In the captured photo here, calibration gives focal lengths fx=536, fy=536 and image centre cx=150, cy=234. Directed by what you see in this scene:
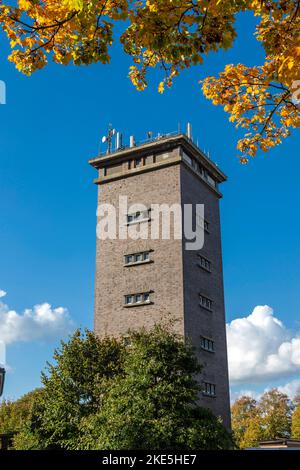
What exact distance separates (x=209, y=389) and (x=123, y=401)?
18.8 metres

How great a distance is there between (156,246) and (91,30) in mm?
35646

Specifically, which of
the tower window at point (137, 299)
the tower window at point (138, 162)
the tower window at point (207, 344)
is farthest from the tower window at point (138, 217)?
the tower window at point (207, 344)

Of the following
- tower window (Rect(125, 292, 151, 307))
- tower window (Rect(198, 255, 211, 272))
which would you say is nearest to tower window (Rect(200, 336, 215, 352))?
tower window (Rect(125, 292, 151, 307))

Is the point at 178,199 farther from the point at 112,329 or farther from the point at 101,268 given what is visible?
the point at 112,329

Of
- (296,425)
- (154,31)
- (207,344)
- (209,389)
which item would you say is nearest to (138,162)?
(207,344)

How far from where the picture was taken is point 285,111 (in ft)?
34.8

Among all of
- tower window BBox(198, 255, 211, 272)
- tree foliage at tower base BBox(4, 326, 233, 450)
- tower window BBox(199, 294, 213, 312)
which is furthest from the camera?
tower window BBox(198, 255, 211, 272)

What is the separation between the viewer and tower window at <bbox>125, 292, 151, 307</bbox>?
1668 inches

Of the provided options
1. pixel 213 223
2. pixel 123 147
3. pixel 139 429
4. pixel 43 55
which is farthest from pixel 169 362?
pixel 123 147

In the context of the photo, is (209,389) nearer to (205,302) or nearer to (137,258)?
(205,302)

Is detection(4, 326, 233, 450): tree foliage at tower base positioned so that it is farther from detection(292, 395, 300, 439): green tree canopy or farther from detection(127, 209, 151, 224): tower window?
detection(292, 395, 300, 439): green tree canopy

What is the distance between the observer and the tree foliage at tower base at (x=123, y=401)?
2380 centimetres

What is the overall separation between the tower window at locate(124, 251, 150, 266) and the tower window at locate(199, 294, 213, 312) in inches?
212

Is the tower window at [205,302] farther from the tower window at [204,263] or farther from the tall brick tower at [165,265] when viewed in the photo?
the tower window at [204,263]
